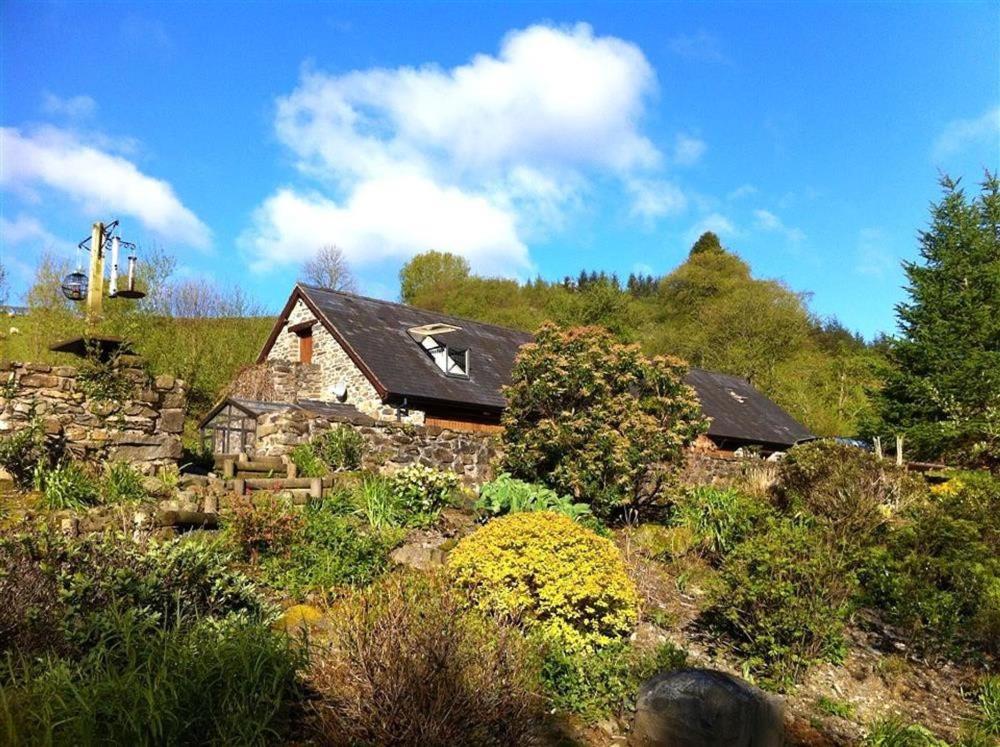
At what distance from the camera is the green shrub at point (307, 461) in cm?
1286

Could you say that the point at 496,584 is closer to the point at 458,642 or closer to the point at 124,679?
the point at 458,642

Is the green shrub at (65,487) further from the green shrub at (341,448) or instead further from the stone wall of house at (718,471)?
the stone wall of house at (718,471)

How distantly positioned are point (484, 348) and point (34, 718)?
20.8 m

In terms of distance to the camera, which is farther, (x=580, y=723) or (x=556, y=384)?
(x=556, y=384)

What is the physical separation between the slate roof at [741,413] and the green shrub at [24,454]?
67.9ft

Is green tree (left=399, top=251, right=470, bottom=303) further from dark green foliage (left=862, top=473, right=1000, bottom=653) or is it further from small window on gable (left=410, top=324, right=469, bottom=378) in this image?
dark green foliage (left=862, top=473, right=1000, bottom=653)

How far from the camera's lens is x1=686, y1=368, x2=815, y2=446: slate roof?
26.8 m

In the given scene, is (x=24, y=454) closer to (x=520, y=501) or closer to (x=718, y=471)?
(x=520, y=501)

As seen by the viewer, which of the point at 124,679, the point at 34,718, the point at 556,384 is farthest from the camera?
the point at 556,384

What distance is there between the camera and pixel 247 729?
3.78m

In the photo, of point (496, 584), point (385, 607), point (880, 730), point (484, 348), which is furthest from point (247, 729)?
point (484, 348)

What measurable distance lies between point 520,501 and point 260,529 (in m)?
3.70

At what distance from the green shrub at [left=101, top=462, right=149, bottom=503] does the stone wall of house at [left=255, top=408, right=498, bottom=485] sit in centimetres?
435

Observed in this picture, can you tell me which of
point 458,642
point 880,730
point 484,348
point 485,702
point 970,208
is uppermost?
point 970,208
